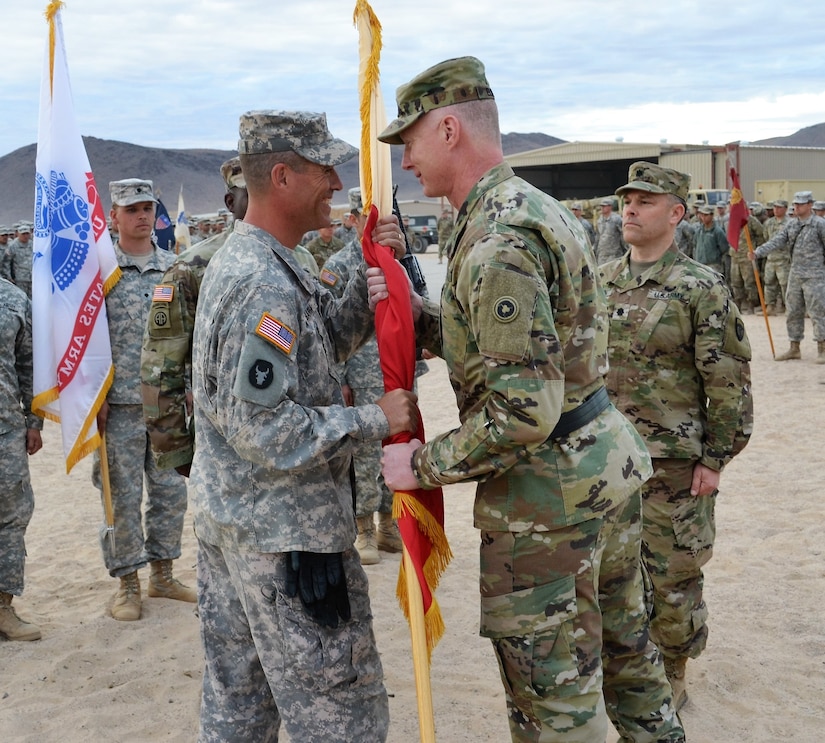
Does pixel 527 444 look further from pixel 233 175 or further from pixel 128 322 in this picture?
pixel 128 322

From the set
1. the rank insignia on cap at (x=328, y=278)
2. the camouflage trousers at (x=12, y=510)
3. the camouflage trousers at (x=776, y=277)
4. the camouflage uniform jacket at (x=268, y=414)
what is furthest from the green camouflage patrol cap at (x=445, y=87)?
the camouflage trousers at (x=776, y=277)

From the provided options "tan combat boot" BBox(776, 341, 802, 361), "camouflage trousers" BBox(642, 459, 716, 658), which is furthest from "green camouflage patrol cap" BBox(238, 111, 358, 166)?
"tan combat boot" BBox(776, 341, 802, 361)

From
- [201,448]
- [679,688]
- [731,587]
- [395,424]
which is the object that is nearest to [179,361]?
[201,448]

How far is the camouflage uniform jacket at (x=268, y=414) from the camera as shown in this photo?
7.90 ft

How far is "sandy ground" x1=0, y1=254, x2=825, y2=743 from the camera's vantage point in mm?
3988

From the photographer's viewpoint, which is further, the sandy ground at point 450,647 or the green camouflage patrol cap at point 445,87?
the sandy ground at point 450,647

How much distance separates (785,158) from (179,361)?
39.1 m

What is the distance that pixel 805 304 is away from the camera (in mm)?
12742

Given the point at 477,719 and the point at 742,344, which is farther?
the point at 477,719

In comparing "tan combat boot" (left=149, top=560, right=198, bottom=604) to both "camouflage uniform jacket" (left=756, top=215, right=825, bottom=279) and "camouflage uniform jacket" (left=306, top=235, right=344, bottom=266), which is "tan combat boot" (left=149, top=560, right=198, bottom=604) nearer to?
"camouflage uniform jacket" (left=306, top=235, right=344, bottom=266)

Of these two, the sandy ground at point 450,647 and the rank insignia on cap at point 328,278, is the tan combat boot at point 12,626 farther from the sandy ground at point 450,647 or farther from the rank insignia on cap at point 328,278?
the rank insignia on cap at point 328,278

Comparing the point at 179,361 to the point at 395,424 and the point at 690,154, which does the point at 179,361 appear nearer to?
the point at 395,424

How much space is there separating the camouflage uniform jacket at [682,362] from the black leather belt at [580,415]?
1197mm

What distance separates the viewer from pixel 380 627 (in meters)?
5.00
